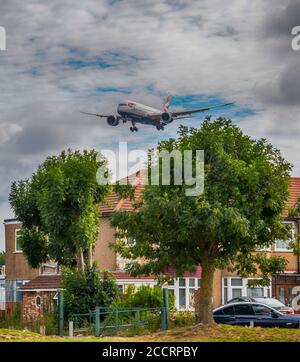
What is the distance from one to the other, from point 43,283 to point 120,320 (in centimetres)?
1980

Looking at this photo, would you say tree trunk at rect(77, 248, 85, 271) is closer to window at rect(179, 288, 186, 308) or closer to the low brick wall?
the low brick wall

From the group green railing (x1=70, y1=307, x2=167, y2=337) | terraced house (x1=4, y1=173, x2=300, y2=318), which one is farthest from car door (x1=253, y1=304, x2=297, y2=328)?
terraced house (x1=4, y1=173, x2=300, y2=318)

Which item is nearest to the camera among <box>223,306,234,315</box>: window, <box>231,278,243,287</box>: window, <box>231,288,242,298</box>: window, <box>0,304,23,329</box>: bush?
<box>223,306,234,315</box>: window

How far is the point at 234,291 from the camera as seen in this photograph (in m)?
62.1

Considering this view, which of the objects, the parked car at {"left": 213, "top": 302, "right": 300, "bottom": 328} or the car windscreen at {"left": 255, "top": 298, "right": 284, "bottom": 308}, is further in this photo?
the car windscreen at {"left": 255, "top": 298, "right": 284, "bottom": 308}

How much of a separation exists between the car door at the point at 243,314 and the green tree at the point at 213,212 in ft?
15.7

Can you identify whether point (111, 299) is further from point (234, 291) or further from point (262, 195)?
point (262, 195)

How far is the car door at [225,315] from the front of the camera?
4534cm

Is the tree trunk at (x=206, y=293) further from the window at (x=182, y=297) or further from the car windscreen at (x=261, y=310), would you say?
the window at (x=182, y=297)

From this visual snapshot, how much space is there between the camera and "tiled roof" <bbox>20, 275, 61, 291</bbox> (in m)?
64.2

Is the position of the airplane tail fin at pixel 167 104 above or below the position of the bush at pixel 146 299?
above

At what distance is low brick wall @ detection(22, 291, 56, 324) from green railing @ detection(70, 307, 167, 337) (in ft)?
25.3

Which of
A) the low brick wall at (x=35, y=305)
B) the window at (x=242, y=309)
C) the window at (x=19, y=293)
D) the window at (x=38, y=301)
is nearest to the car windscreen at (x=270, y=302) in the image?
the window at (x=242, y=309)
